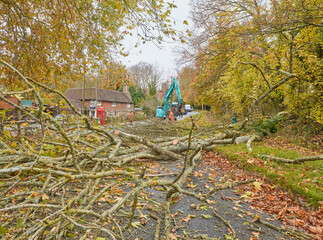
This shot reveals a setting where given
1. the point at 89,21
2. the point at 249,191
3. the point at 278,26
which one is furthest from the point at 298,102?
the point at 89,21

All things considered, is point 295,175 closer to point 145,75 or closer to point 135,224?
point 135,224

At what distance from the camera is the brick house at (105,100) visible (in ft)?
108

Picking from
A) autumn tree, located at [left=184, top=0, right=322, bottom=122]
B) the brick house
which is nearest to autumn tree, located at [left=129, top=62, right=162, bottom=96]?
the brick house

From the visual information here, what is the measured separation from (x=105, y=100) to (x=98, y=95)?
5.97ft

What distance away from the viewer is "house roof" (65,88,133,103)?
33.4 meters

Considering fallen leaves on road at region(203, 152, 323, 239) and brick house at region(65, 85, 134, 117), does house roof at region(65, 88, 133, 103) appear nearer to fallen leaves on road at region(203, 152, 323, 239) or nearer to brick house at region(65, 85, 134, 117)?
brick house at region(65, 85, 134, 117)

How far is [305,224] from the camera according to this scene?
3.07 m

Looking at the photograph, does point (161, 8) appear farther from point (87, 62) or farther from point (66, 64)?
point (66, 64)

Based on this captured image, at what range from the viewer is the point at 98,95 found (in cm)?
3394

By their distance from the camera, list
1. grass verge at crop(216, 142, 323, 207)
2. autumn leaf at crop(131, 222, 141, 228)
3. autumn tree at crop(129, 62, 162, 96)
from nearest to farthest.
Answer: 1. autumn leaf at crop(131, 222, 141, 228)
2. grass verge at crop(216, 142, 323, 207)
3. autumn tree at crop(129, 62, 162, 96)

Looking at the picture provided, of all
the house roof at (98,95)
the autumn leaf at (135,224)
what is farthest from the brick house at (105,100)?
the autumn leaf at (135,224)

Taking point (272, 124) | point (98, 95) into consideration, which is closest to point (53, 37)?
point (272, 124)

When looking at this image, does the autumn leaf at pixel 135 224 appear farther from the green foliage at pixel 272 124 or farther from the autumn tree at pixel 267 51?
the green foliage at pixel 272 124

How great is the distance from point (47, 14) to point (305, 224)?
8637 millimetres
